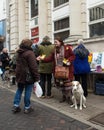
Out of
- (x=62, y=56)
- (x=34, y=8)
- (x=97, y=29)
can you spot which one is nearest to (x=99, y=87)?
(x=62, y=56)

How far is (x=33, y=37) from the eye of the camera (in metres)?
18.5

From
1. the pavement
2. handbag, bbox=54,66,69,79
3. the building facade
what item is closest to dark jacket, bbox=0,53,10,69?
the building facade

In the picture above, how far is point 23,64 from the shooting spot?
25.0 ft

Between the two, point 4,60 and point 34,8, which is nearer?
point 4,60

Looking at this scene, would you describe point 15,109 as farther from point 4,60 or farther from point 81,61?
point 4,60

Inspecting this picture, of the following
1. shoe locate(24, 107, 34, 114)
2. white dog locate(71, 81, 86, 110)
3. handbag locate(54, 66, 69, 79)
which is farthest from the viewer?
handbag locate(54, 66, 69, 79)

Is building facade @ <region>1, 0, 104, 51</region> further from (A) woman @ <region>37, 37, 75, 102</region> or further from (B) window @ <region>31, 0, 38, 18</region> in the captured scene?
(A) woman @ <region>37, 37, 75, 102</region>

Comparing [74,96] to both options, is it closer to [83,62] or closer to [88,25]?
[83,62]

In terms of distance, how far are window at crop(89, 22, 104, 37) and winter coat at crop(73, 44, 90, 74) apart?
10.9ft

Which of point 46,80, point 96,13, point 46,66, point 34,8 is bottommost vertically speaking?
point 46,80

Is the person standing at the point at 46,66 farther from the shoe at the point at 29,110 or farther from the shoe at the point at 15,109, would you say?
the shoe at the point at 15,109

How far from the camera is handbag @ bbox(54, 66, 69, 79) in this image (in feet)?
28.7

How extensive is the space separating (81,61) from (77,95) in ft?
4.98

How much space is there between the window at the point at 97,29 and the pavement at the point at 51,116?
12.3 feet
